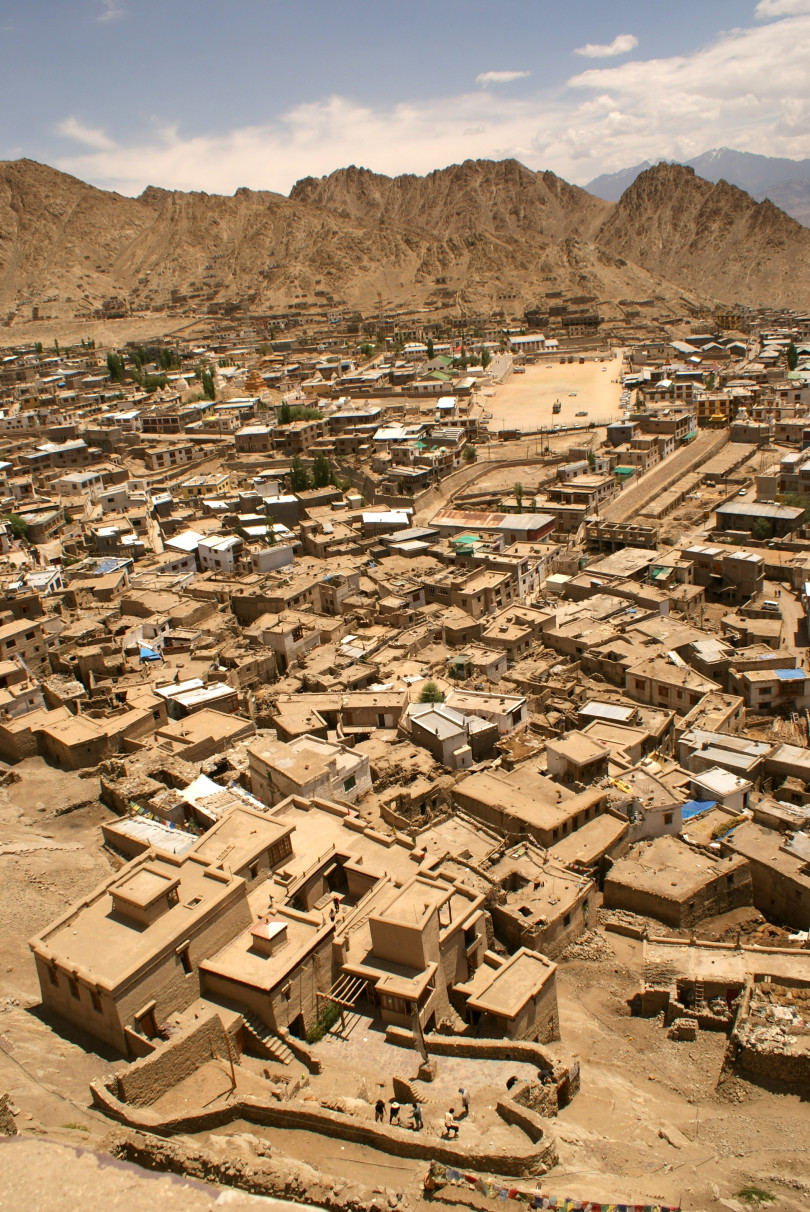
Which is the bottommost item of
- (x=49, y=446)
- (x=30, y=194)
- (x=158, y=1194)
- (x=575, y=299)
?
(x=158, y=1194)

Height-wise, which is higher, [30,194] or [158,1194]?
[30,194]

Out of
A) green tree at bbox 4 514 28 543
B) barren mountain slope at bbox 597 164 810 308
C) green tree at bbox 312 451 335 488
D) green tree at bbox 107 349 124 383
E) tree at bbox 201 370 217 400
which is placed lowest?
green tree at bbox 4 514 28 543

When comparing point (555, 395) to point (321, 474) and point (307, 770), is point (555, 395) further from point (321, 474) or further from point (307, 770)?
point (307, 770)

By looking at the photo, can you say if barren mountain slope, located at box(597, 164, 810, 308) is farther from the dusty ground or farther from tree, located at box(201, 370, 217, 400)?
the dusty ground

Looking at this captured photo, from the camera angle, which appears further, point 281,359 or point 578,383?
point 281,359

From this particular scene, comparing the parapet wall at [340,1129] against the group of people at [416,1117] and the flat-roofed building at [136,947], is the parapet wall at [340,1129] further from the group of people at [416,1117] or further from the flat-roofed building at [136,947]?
the flat-roofed building at [136,947]

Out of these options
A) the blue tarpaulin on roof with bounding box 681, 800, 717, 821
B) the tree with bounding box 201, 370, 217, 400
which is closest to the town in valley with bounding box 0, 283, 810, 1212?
the blue tarpaulin on roof with bounding box 681, 800, 717, 821

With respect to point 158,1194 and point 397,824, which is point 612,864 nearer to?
point 397,824

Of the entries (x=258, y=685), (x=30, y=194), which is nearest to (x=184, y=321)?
(x=30, y=194)
